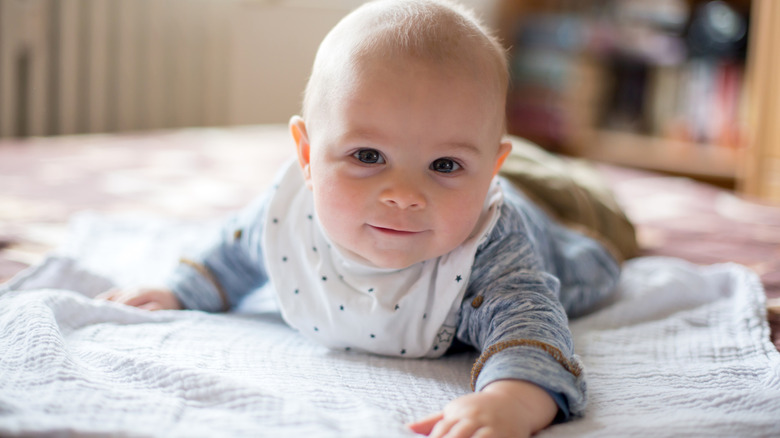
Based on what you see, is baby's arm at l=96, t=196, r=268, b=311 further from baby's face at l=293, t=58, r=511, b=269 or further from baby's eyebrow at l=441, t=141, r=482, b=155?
baby's eyebrow at l=441, t=141, r=482, b=155

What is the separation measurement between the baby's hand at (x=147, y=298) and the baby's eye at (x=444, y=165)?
1.29ft

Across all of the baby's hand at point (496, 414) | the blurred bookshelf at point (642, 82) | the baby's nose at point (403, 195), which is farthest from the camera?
the blurred bookshelf at point (642, 82)

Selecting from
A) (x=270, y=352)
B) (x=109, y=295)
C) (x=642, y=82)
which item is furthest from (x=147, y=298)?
(x=642, y=82)

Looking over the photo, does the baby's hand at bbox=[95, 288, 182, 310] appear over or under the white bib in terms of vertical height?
under

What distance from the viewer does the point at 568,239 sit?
1.09 m

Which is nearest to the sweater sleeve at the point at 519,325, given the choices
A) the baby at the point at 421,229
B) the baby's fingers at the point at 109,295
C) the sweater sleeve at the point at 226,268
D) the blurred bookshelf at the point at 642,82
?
the baby at the point at 421,229

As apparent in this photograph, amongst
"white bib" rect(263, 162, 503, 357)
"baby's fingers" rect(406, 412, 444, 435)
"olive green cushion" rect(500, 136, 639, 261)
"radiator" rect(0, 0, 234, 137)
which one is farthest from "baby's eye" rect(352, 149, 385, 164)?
"radiator" rect(0, 0, 234, 137)

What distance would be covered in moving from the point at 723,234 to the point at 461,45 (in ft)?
2.74

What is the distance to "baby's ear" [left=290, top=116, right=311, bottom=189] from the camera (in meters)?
0.78

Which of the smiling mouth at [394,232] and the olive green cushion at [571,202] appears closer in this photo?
the smiling mouth at [394,232]

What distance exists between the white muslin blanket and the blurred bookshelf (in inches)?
63.4

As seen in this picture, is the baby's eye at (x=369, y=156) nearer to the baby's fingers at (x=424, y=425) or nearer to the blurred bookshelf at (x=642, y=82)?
the baby's fingers at (x=424, y=425)

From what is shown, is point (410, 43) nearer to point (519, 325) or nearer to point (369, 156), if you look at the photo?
point (369, 156)

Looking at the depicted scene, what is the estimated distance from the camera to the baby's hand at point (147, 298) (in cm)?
88
